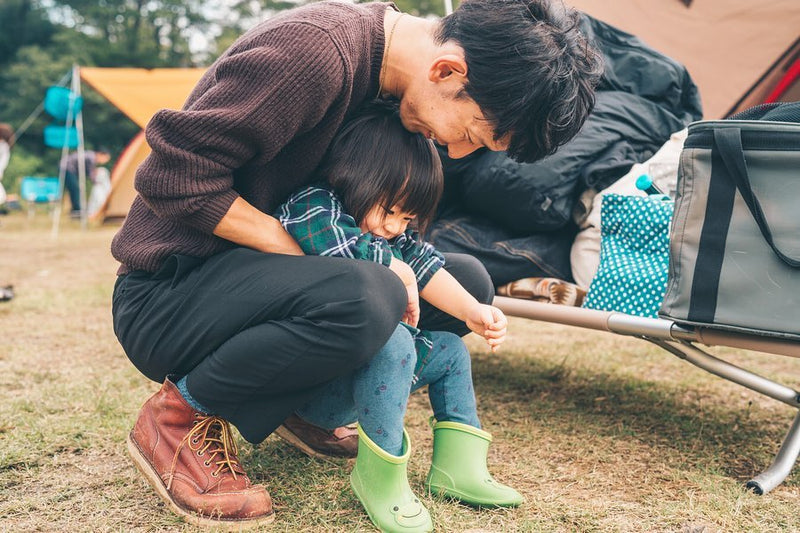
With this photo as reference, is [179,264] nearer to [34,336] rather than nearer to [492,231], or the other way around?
[492,231]

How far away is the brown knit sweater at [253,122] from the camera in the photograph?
115cm

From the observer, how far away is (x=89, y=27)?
21.6 m

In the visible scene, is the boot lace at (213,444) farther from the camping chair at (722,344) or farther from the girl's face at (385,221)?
the camping chair at (722,344)

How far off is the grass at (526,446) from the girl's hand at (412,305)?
13.4 inches

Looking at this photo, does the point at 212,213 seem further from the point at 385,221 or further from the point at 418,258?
the point at 418,258

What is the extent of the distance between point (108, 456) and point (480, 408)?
973mm

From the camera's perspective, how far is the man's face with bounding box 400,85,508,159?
127cm

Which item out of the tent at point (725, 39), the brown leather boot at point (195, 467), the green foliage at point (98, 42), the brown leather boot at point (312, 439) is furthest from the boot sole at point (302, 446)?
the green foliage at point (98, 42)

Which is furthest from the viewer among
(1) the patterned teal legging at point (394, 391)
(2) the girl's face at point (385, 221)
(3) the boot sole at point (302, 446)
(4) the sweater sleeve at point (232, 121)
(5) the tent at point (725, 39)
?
(5) the tent at point (725, 39)

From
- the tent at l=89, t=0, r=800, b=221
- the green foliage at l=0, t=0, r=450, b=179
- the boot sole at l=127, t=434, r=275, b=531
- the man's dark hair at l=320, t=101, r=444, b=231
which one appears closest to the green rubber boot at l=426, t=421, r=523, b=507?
the boot sole at l=127, t=434, r=275, b=531

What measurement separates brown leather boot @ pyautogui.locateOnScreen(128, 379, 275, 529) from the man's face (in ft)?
→ 2.13

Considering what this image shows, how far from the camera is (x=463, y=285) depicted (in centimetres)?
Answer: 157

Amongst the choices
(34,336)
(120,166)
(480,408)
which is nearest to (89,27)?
(120,166)

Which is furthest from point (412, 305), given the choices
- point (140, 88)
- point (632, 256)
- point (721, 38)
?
point (140, 88)
